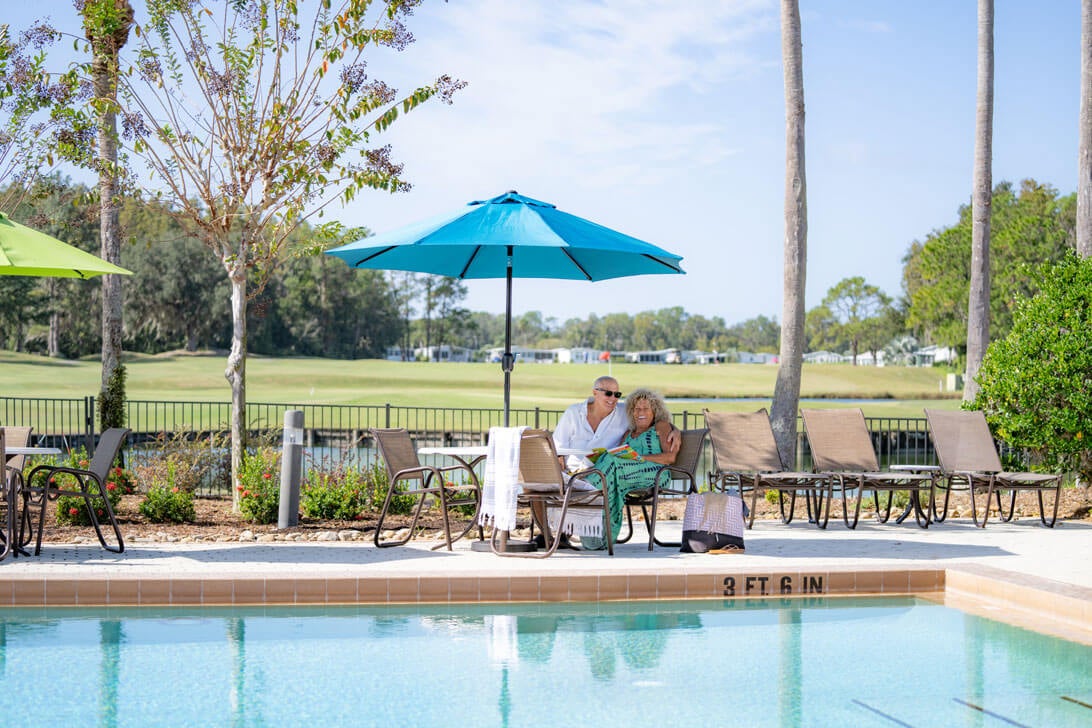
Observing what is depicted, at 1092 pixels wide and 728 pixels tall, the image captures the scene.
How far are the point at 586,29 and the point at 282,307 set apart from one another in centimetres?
6224

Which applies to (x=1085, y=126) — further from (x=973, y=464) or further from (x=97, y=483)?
(x=97, y=483)

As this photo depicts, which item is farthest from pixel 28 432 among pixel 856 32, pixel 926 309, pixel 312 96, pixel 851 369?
pixel 851 369

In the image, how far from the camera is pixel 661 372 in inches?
2734

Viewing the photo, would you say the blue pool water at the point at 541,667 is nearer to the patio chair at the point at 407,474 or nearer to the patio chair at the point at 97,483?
the patio chair at the point at 97,483

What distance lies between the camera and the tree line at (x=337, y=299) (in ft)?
143

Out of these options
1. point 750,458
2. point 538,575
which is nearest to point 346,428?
point 750,458

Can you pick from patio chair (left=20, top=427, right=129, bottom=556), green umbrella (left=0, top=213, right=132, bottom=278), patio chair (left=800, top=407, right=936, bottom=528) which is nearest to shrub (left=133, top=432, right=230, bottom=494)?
patio chair (left=20, top=427, right=129, bottom=556)

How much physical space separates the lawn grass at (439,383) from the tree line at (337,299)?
338 cm

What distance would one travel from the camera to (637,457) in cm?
761

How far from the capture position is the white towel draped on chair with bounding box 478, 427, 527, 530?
6992 mm

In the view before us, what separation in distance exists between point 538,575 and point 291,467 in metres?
2.81

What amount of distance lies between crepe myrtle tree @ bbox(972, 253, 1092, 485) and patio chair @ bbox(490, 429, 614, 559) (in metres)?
5.46

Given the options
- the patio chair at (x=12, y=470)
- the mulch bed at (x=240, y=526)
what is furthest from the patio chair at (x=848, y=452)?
the patio chair at (x=12, y=470)

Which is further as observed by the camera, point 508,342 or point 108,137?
point 108,137
